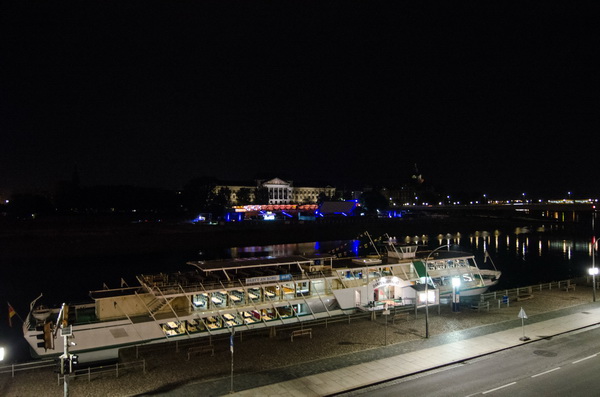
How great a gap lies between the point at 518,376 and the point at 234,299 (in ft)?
69.4

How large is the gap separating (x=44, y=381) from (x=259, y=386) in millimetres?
11147

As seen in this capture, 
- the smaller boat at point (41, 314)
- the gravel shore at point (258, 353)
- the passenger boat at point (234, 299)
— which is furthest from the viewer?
the passenger boat at point (234, 299)

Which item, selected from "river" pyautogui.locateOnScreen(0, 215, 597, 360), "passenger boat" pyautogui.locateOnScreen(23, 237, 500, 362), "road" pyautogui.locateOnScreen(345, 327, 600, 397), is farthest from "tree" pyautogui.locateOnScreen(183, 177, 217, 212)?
"road" pyautogui.locateOnScreen(345, 327, 600, 397)

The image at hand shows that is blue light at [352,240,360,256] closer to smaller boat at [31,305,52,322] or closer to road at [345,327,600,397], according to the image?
road at [345,327,600,397]

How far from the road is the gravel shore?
4346 millimetres

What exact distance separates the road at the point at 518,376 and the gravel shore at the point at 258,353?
4.35 metres

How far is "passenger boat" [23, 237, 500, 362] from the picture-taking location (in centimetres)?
2859

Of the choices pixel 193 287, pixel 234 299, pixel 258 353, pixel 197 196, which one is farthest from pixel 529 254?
pixel 197 196

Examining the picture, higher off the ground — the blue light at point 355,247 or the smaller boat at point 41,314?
the smaller boat at point 41,314

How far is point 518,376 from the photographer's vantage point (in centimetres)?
2020

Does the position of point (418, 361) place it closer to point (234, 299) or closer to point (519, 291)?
point (234, 299)

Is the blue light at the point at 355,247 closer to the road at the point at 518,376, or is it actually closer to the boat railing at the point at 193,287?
the boat railing at the point at 193,287

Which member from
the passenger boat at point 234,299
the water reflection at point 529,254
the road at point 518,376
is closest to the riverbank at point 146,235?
the water reflection at point 529,254

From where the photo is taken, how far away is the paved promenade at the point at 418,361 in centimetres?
1922
